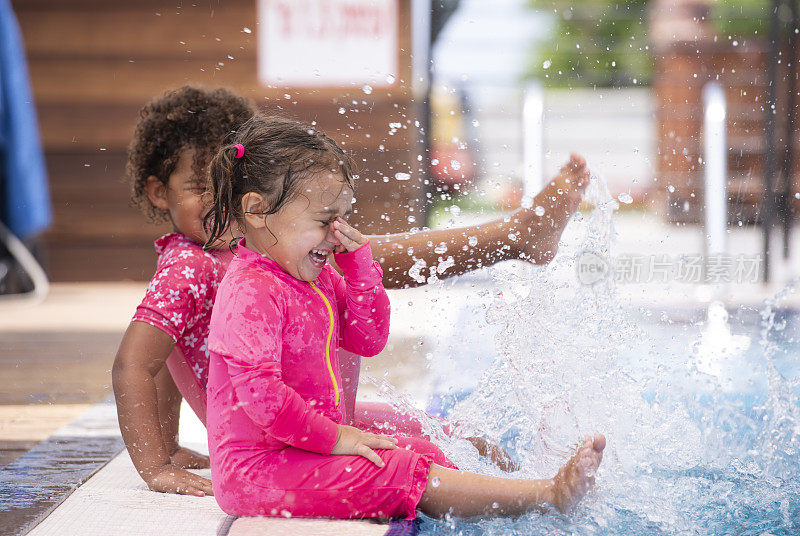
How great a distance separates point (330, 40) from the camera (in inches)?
189

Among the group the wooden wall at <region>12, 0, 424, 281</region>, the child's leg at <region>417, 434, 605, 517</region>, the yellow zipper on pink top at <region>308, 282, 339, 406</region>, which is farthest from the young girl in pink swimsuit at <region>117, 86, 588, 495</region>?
the wooden wall at <region>12, 0, 424, 281</region>

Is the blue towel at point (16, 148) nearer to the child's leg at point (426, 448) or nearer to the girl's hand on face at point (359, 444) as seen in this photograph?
the child's leg at point (426, 448)

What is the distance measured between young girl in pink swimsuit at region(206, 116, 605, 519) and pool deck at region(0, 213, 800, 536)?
65mm

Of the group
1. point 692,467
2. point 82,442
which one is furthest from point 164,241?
point 692,467

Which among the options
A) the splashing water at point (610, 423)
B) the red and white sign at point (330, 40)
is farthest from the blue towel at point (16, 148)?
the splashing water at point (610, 423)

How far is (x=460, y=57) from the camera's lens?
A: 18.6ft

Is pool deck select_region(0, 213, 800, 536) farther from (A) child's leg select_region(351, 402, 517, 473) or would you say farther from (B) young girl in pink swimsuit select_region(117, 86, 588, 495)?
(A) child's leg select_region(351, 402, 517, 473)

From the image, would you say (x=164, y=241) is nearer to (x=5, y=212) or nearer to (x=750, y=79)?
(x=5, y=212)

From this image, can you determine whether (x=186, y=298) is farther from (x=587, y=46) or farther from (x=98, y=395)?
(x=587, y=46)

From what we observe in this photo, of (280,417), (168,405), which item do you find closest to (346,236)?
(280,417)

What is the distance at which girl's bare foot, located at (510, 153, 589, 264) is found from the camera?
2.02 metres

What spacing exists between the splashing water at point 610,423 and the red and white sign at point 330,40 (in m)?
2.81

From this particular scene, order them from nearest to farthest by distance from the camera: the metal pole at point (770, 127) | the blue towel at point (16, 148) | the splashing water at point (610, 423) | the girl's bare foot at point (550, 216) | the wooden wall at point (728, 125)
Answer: the splashing water at point (610, 423) < the girl's bare foot at point (550, 216) < the blue towel at point (16, 148) < the metal pole at point (770, 127) < the wooden wall at point (728, 125)

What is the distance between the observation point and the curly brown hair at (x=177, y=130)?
173 centimetres
